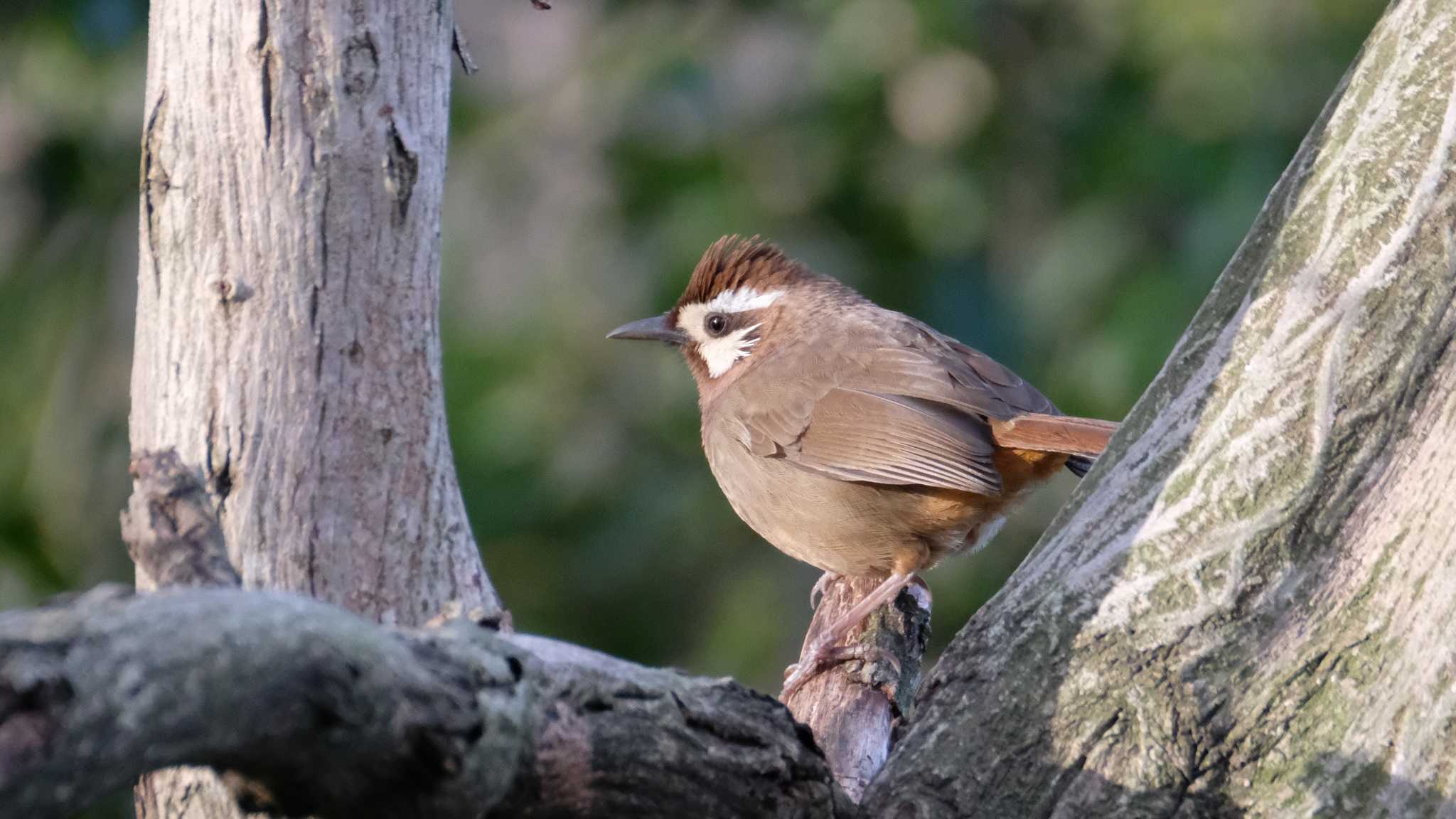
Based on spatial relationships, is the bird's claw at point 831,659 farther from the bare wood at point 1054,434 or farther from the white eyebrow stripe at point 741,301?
the white eyebrow stripe at point 741,301

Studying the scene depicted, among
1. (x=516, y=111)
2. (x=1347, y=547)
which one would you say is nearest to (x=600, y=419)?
(x=516, y=111)

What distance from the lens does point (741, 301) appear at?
5828 millimetres

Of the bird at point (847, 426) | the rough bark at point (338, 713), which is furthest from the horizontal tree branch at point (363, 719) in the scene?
the bird at point (847, 426)

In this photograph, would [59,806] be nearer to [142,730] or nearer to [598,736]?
[142,730]

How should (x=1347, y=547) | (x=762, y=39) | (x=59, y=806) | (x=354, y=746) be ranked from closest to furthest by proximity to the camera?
(x=59, y=806) < (x=354, y=746) < (x=1347, y=547) < (x=762, y=39)

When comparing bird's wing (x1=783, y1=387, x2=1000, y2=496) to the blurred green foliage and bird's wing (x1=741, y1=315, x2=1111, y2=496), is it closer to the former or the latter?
bird's wing (x1=741, y1=315, x2=1111, y2=496)

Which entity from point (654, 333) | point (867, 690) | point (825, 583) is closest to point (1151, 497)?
point (867, 690)

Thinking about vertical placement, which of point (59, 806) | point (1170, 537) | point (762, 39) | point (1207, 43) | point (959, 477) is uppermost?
point (1207, 43)

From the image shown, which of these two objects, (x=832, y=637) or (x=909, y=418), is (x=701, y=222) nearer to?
(x=909, y=418)

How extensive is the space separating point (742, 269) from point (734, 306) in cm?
15

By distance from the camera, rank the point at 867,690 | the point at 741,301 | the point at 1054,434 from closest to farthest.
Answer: the point at 867,690 < the point at 1054,434 < the point at 741,301

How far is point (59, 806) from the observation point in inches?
62.0

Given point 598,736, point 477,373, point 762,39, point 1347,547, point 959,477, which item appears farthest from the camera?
point 762,39

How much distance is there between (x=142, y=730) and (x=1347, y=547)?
81.5 inches
